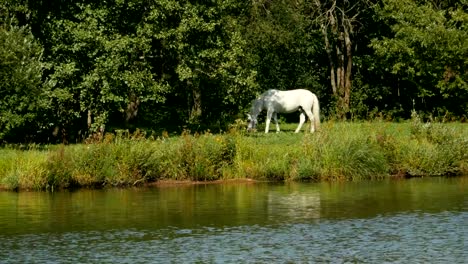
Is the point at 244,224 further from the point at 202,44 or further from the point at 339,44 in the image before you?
the point at 339,44

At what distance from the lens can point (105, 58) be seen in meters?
36.9

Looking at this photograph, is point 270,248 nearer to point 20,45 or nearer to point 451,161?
point 451,161

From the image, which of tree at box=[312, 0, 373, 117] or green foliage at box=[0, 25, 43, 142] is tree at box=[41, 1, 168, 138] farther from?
tree at box=[312, 0, 373, 117]

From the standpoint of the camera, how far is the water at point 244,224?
19109 mm

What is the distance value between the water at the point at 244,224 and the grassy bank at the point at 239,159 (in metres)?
0.85

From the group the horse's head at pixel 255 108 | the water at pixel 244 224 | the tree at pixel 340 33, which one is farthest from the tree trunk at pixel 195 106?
the water at pixel 244 224

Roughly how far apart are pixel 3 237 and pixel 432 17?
31891mm

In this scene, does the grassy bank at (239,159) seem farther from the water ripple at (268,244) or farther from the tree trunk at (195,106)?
the tree trunk at (195,106)

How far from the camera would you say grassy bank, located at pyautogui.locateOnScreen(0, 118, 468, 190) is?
Answer: 1166 inches

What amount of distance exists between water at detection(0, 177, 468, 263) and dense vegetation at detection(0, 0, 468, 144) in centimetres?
771

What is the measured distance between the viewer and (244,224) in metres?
22.8

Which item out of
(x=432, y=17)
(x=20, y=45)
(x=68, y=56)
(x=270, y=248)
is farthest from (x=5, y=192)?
(x=432, y=17)

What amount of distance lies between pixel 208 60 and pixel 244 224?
708 inches

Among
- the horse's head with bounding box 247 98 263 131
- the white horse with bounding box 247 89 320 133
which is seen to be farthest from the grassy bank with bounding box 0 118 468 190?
the horse's head with bounding box 247 98 263 131
